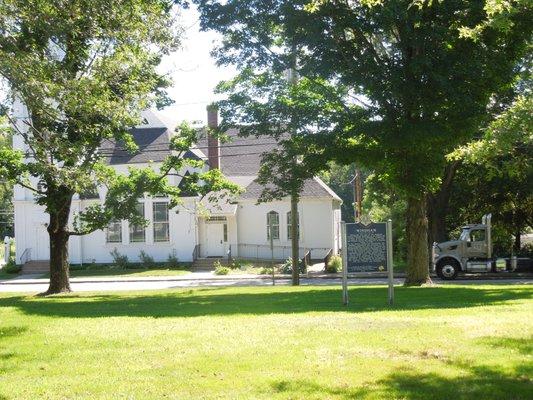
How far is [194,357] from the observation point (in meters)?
9.10

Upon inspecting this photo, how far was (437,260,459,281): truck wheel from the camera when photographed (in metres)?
33.3

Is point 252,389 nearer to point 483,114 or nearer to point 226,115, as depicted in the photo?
point 483,114

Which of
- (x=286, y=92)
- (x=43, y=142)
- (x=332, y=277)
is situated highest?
(x=286, y=92)

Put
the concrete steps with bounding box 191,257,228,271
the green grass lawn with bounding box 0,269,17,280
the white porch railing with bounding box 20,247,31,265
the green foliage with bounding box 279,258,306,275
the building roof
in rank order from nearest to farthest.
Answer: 1. the green foliage with bounding box 279,258,306,275
2. the green grass lawn with bounding box 0,269,17,280
3. the concrete steps with bounding box 191,257,228,271
4. the building roof
5. the white porch railing with bounding box 20,247,31,265

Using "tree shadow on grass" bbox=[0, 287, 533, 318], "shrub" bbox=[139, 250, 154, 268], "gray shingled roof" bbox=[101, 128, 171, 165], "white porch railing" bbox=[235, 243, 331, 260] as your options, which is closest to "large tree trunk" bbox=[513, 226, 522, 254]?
"white porch railing" bbox=[235, 243, 331, 260]

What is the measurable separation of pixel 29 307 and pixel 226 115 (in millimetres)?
9701

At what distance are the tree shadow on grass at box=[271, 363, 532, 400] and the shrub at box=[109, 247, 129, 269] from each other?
41197 millimetres

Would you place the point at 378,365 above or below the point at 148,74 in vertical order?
below

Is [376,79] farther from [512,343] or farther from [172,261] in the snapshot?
[172,261]

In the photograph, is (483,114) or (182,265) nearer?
(483,114)

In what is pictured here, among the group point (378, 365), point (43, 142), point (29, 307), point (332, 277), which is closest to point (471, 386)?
point (378, 365)

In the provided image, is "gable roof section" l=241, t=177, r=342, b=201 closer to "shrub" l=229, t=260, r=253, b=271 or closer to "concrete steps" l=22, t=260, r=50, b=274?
"shrub" l=229, t=260, r=253, b=271

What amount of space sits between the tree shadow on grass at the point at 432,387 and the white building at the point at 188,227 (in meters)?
39.7

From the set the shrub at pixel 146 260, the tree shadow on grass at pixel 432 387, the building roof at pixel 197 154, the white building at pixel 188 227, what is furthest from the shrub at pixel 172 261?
the tree shadow on grass at pixel 432 387
